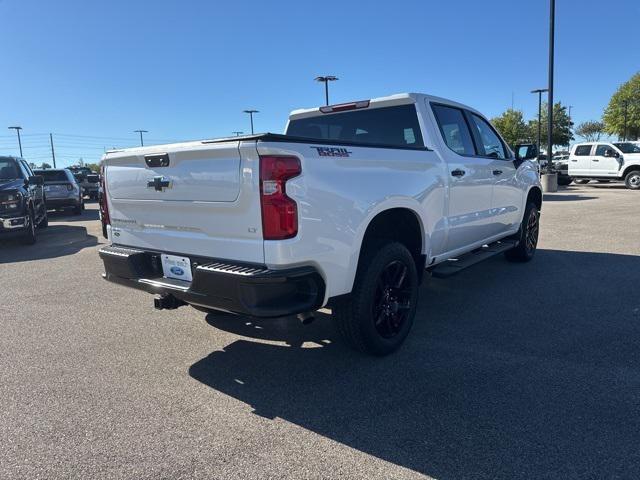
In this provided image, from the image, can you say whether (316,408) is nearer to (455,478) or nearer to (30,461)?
(455,478)

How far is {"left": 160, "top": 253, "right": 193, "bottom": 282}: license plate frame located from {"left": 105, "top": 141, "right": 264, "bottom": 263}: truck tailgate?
58mm

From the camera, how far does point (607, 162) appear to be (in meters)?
20.9

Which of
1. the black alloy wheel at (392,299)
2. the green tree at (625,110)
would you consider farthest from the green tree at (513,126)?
the black alloy wheel at (392,299)

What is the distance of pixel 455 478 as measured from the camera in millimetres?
2291

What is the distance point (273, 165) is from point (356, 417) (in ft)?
5.12

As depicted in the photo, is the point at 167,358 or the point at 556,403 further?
the point at 167,358

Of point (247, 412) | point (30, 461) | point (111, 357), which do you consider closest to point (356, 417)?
point (247, 412)

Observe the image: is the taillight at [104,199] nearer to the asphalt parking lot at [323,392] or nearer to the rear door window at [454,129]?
the asphalt parking lot at [323,392]

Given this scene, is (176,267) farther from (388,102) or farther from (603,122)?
(603,122)

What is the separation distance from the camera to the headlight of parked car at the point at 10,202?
28.9 ft

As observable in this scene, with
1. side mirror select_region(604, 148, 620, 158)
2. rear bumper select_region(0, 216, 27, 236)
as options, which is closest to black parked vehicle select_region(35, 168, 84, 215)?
rear bumper select_region(0, 216, 27, 236)

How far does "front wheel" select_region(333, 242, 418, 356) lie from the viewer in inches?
133

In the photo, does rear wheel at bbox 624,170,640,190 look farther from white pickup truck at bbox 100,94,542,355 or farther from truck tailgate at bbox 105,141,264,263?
truck tailgate at bbox 105,141,264,263

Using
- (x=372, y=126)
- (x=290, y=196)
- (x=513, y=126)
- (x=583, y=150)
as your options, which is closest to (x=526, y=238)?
(x=372, y=126)
